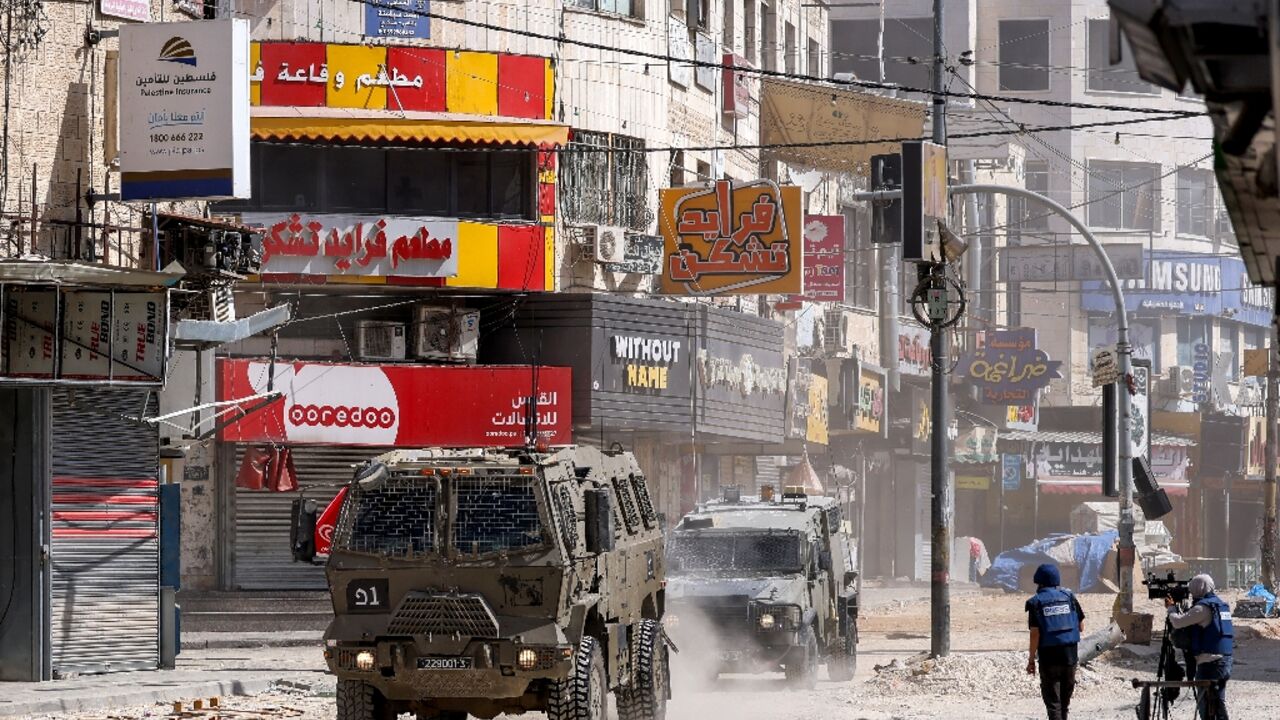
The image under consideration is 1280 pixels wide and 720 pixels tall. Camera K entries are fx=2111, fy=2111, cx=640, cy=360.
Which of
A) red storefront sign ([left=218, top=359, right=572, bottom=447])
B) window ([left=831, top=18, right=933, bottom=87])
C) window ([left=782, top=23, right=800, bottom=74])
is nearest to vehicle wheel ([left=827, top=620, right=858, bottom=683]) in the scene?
red storefront sign ([left=218, top=359, right=572, bottom=447])

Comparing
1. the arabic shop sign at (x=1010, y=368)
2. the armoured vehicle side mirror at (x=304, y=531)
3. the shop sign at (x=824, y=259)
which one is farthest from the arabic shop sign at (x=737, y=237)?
the arabic shop sign at (x=1010, y=368)

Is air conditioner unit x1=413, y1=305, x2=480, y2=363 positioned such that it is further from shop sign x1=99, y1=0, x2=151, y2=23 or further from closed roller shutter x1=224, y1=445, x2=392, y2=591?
shop sign x1=99, y1=0, x2=151, y2=23

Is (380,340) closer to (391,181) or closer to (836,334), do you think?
(391,181)

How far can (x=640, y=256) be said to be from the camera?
3606 centimetres

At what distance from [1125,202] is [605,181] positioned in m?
55.4

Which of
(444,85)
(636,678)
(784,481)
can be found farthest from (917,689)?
(784,481)

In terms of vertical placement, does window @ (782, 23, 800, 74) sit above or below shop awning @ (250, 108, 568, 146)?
above

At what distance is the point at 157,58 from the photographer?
24.3m

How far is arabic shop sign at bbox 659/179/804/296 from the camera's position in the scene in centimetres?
3519

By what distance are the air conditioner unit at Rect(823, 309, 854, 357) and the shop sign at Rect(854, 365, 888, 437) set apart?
0.78 m

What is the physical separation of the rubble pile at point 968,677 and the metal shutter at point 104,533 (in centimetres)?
868

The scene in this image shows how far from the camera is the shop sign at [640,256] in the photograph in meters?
35.7

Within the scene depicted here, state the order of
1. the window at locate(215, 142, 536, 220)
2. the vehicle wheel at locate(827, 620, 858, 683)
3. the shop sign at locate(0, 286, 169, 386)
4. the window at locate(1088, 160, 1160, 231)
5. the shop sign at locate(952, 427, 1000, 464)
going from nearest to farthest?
the shop sign at locate(0, 286, 169, 386)
the vehicle wheel at locate(827, 620, 858, 683)
the window at locate(215, 142, 536, 220)
the shop sign at locate(952, 427, 1000, 464)
the window at locate(1088, 160, 1160, 231)

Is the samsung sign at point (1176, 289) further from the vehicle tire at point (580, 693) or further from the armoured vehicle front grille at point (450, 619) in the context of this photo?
the armoured vehicle front grille at point (450, 619)
